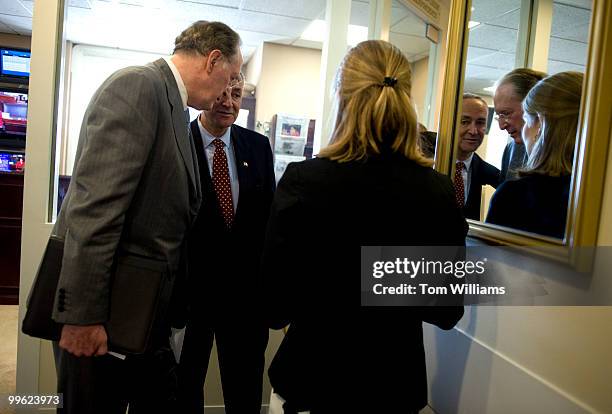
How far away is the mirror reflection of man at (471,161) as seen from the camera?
4.24ft

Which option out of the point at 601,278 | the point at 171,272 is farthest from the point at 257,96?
the point at 601,278

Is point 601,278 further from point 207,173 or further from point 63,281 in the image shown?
point 207,173

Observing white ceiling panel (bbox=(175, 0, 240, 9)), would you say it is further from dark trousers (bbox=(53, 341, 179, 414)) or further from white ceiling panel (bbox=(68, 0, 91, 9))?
dark trousers (bbox=(53, 341, 179, 414))

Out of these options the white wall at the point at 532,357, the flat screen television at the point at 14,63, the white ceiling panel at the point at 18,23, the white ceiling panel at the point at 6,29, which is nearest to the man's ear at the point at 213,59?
the white wall at the point at 532,357

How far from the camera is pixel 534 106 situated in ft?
3.54

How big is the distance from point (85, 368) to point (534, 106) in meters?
1.25

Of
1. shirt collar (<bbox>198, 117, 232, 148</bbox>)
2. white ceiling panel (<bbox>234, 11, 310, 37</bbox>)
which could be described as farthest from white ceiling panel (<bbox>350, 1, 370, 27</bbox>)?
shirt collar (<bbox>198, 117, 232, 148</bbox>)

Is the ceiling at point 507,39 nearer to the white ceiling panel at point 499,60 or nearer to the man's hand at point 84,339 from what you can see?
the white ceiling panel at point 499,60

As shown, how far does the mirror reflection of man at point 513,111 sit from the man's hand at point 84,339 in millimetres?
1064

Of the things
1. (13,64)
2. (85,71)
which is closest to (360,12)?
(13,64)

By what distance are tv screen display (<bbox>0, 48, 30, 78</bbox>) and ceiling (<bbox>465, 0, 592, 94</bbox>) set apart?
5716mm

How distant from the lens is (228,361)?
174 cm

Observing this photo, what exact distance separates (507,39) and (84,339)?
1.27 metres

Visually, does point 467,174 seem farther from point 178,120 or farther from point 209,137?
point 209,137
